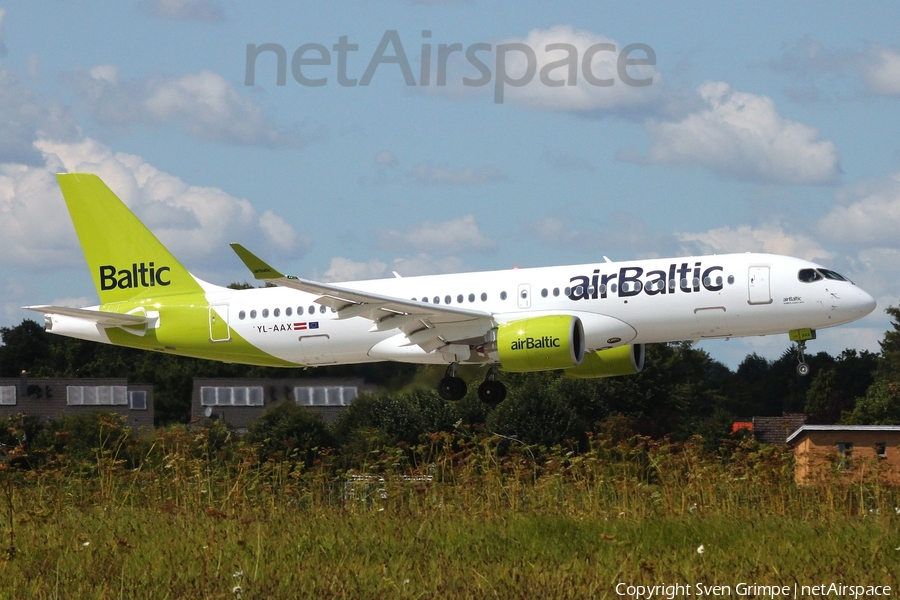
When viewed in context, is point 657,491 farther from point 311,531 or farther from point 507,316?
point 507,316

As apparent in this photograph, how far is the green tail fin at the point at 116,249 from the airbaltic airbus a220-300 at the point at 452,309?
0.12ft

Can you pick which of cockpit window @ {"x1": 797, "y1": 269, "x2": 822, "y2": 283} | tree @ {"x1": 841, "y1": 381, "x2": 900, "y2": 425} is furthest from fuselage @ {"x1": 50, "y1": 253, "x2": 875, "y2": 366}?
tree @ {"x1": 841, "y1": 381, "x2": 900, "y2": 425}

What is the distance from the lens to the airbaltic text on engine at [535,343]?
27.1 metres

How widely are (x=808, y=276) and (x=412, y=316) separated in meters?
8.87

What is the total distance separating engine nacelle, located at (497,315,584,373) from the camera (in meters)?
27.1

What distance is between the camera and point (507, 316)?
1131 inches

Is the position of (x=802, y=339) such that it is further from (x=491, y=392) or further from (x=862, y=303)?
(x=491, y=392)

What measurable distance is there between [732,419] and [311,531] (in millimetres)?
59888

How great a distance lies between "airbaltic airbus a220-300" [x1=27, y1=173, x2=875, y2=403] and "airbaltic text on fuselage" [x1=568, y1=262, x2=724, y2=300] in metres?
0.03

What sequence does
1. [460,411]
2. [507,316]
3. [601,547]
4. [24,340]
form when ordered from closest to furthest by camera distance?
[601,547]
[507,316]
[460,411]
[24,340]

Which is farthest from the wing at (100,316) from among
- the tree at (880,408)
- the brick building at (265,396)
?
the tree at (880,408)

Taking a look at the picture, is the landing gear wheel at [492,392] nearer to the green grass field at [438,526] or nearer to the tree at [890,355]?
the green grass field at [438,526]

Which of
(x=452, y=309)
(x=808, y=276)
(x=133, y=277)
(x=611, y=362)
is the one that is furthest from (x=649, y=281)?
(x=133, y=277)

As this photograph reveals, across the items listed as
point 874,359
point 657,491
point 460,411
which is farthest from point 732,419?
point 657,491
